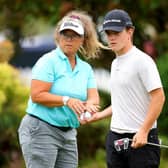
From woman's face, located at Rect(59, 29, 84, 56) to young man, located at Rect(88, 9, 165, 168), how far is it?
41 cm

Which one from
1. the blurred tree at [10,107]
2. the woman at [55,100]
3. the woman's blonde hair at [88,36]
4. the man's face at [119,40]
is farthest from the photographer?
the blurred tree at [10,107]

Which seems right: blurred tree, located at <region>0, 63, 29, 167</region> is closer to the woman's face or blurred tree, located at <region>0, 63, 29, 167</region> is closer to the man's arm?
the woman's face

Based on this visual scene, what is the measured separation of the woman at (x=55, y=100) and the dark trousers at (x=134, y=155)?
0.36m

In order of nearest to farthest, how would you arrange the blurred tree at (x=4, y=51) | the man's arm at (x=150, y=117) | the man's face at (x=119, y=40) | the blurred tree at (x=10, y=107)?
1. the man's arm at (x=150, y=117)
2. the man's face at (x=119, y=40)
3. the blurred tree at (x=10, y=107)
4. the blurred tree at (x=4, y=51)

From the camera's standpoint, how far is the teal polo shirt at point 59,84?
6.31 meters

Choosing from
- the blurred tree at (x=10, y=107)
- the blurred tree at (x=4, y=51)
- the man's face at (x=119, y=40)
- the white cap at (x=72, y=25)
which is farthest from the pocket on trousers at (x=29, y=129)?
the blurred tree at (x=4, y=51)

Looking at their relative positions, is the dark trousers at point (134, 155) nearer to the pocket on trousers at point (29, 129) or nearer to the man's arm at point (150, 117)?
the man's arm at point (150, 117)

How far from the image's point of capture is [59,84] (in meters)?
6.35

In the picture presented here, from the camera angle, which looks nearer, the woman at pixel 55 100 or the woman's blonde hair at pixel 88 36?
the woman at pixel 55 100

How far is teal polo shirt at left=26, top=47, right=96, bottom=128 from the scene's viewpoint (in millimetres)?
6312

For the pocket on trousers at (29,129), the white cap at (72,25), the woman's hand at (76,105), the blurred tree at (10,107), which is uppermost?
the white cap at (72,25)

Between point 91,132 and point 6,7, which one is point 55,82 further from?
point 6,7

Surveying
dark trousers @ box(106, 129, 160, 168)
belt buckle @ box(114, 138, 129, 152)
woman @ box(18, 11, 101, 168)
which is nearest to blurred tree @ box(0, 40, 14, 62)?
woman @ box(18, 11, 101, 168)

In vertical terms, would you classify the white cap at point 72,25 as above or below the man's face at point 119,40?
above
